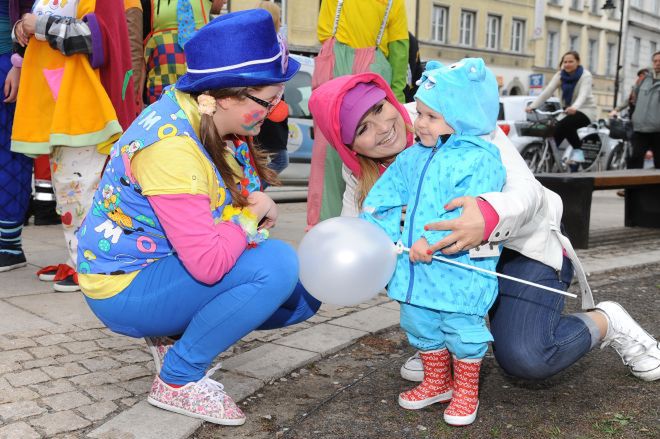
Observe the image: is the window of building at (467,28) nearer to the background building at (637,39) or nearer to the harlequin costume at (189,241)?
the background building at (637,39)

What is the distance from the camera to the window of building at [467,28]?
37500 millimetres

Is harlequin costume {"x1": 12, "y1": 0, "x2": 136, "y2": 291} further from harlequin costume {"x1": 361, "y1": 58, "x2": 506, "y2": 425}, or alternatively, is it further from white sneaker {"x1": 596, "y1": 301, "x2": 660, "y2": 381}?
white sneaker {"x1": 596, "y1": 301, "x2": 660, "y2": 381}

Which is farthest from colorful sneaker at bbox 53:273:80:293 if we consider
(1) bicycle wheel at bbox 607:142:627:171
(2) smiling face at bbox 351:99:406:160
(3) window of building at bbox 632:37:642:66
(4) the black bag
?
(3) window of building at bbox 632:37:642:66

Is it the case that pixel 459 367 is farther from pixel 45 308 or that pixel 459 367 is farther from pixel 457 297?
pixel 45 308

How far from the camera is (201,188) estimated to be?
2365mm

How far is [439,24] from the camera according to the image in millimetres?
36281

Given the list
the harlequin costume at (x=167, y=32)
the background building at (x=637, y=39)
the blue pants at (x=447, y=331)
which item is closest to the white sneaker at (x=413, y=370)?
the blue pants at (x=447, y=331)

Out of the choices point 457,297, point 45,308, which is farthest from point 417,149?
point 45,308

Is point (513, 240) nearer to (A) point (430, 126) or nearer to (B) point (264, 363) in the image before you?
(A) point (430, 126)

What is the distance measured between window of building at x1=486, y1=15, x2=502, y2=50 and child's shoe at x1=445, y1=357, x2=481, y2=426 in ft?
126

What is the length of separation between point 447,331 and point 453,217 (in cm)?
39

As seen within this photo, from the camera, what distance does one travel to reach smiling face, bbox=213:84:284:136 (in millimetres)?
2537

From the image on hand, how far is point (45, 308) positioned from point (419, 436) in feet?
7.48

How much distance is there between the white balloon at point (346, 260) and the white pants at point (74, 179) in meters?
2.05
